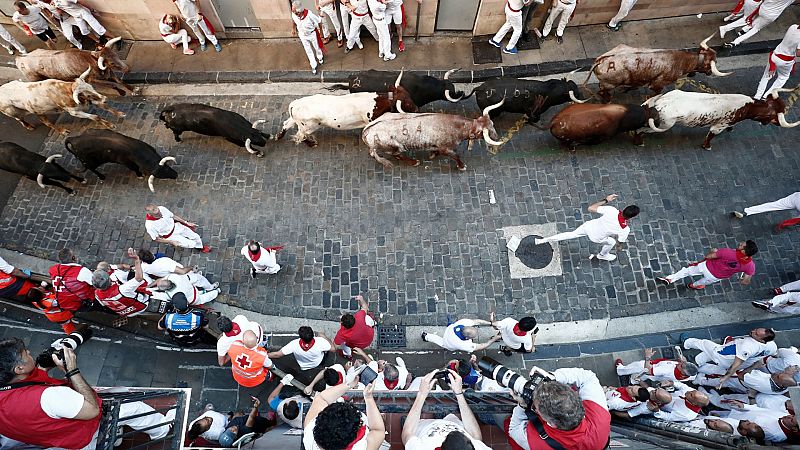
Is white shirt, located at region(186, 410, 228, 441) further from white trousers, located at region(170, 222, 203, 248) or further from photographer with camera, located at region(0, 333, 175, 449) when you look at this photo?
white trousers, located at region(170, 222, 203, 248)

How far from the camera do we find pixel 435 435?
12.1ft

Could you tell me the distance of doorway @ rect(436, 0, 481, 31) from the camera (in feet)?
35.7

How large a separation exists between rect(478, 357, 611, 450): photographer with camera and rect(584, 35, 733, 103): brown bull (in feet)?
24.2

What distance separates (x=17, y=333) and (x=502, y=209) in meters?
8.51

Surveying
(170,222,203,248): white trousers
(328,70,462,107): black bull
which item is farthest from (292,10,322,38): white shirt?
(170,222,203,248): white trousers

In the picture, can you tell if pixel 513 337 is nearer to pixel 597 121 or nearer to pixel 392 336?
pixel 392 336

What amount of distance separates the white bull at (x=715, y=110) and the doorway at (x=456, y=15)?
15.8 feet

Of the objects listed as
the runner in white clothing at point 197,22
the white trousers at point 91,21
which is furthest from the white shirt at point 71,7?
the runner in white clothing at point 197,22

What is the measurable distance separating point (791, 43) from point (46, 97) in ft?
49.7

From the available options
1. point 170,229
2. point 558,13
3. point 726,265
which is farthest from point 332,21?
point 726,265

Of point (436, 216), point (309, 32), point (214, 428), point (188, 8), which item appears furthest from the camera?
point (188, 8)

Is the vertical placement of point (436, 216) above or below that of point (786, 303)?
above

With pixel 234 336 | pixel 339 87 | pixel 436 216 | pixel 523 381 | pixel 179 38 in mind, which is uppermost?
pixel 179 38

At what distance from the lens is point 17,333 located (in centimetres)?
728
